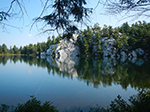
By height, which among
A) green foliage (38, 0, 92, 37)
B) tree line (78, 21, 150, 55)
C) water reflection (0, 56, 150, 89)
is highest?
tree line (78, 21, 150, 55)

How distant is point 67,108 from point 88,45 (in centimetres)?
5643

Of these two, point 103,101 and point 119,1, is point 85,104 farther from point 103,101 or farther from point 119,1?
point 119,1

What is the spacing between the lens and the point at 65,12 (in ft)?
11.5

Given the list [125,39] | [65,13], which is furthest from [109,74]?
[125,39]

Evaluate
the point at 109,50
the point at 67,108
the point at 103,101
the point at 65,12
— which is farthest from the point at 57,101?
the point at 109,50

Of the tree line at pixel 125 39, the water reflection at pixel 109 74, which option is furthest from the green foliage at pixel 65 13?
the tree line at pixel 125 39

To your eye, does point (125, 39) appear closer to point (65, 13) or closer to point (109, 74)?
point (109, 74)

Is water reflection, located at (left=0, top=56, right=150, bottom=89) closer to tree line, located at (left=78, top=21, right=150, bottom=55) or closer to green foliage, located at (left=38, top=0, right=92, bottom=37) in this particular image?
green foliage, located at (left=38, top=0, right=92, bottom=37)

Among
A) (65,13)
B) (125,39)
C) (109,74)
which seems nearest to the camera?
(65,13)

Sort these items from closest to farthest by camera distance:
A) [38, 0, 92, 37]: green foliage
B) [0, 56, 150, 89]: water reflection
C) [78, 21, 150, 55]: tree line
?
[38, 0, 92, 37]: green foliage < [0, 56, 150, 89]: water reflection < [78, 21, 150, 55]: tree line

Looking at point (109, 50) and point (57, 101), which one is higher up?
point (109, 50)

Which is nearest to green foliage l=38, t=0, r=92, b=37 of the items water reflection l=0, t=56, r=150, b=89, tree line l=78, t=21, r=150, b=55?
water reflection l=0, t=56, r=150, b=89

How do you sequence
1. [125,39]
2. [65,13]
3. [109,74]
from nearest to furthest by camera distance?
[65,13], [109,74], [125,39]

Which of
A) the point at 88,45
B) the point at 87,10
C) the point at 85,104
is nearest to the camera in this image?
the point at 87,10
